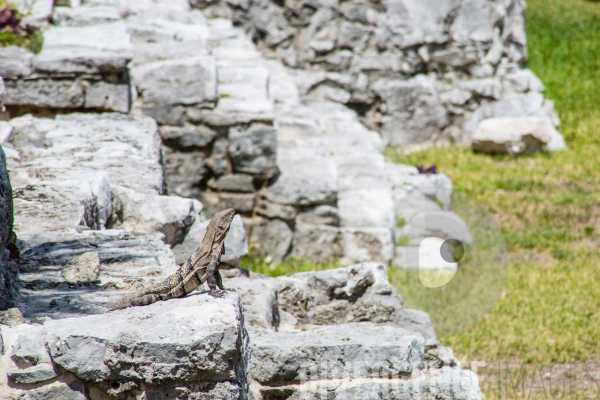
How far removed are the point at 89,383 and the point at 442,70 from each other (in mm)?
8224

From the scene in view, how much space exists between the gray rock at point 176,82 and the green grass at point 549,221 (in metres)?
2.64

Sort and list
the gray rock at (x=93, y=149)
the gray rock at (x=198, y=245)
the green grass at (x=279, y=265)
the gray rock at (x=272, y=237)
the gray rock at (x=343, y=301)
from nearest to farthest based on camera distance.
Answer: the gray rock at (x=343, y=301), the gray rock at (x=198, y=245), the gray rock at (x=93, y=149), the green grass at (x=279, y=265), the gray rock at (x=272, y=237)

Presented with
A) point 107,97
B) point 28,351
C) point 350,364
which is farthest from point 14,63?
point 350,364

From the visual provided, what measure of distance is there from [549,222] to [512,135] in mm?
1978

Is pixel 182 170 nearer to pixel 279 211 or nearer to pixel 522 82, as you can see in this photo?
pixel 279 211

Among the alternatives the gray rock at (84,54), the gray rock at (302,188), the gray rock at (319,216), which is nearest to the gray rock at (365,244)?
the gray rock at (319,216)

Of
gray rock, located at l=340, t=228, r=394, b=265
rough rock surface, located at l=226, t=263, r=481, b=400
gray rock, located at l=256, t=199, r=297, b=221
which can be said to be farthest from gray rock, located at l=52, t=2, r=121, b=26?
rough rock surface, located at l=226, t=263, r=481, b=400

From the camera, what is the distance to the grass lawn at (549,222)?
5.05 m

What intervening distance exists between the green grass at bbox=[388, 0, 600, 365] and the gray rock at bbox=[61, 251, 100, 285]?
8.98 feet

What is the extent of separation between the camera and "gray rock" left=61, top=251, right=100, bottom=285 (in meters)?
2.76

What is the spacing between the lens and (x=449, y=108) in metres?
9.45

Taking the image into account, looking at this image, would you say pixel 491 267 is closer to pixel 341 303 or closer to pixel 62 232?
pixel 341 303

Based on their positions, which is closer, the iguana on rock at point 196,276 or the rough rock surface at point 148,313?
the rough rock surface at point 148,313

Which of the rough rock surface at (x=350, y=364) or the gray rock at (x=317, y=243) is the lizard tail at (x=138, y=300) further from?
the gray rock at (x=317, y=243)
